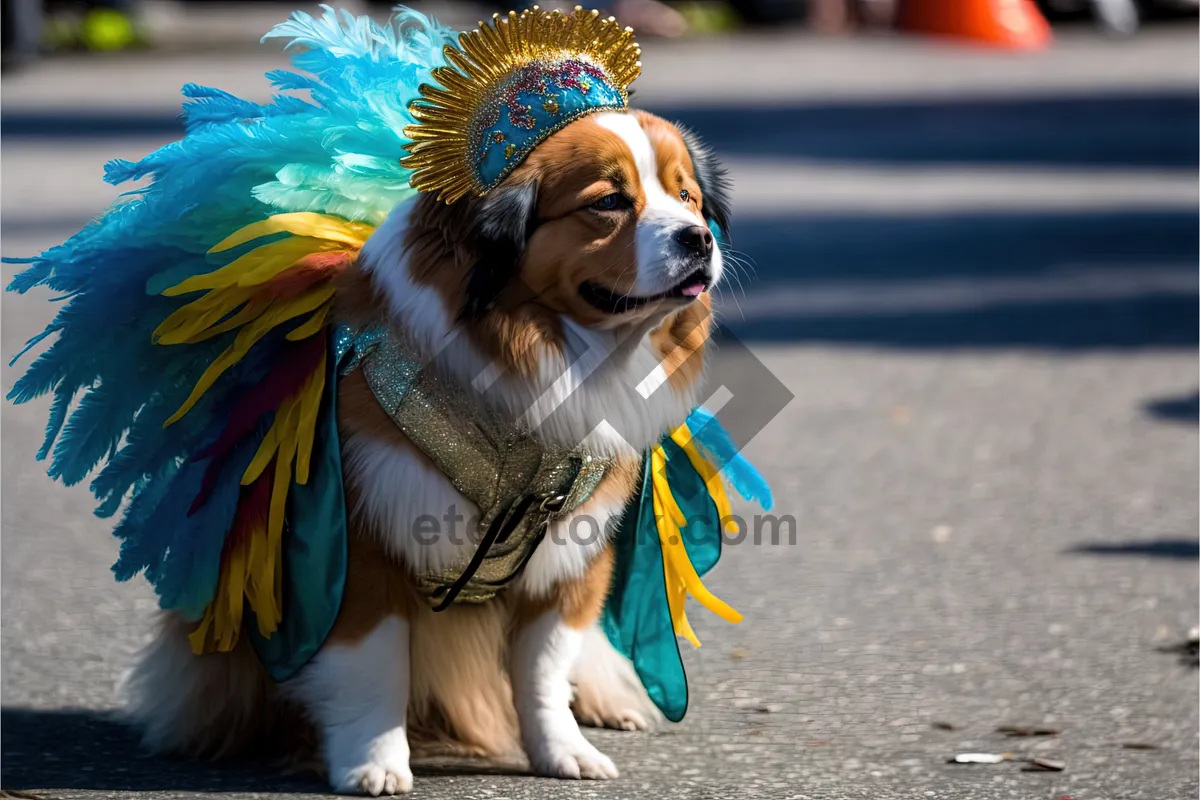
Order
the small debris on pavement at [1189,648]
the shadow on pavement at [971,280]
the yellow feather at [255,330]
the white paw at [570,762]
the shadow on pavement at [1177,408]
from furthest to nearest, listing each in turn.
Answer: the shadow on pavement at [971,280] < the shadow on pavement at [1177,408] < the small debris on pavement at [1189,648] < the white paw at [570,762] < the yellow feather at [255,330]

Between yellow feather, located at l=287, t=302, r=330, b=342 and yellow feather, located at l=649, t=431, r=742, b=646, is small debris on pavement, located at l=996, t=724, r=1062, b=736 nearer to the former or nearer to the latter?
yellow feather, located at l=649, t=431, r=742, b=646

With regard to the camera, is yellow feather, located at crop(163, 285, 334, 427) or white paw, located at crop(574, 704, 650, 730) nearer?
yellow feather, located at crop(163, 285, 334, 427)

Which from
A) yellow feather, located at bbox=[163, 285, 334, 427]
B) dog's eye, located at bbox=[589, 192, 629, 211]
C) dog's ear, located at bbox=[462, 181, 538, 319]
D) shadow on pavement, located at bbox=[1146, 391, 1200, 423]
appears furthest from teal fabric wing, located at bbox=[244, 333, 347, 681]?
shadow on pavement, located at bbox=[1146, 391, 1200, 423]

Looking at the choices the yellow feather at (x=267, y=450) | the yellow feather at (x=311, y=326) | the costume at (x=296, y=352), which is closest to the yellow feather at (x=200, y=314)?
the costume at (x=296, y=352)

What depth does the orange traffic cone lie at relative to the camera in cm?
2144

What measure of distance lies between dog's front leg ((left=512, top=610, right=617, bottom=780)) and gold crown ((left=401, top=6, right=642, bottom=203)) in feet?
3.22

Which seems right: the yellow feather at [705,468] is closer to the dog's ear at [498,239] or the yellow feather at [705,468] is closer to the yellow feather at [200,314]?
the dog's ear at [498,239]

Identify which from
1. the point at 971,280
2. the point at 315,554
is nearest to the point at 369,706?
the point at 315,554

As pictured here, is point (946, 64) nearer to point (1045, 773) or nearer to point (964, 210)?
point (964, 210)

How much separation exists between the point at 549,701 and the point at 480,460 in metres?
0.60

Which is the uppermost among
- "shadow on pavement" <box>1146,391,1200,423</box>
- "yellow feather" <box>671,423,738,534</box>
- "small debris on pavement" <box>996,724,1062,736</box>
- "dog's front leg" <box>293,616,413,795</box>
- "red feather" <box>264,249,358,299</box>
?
"red feather" <box>264,249,358,299</box>

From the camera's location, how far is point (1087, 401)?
278 inches

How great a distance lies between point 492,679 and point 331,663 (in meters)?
0.40

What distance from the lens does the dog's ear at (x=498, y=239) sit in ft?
10.5
